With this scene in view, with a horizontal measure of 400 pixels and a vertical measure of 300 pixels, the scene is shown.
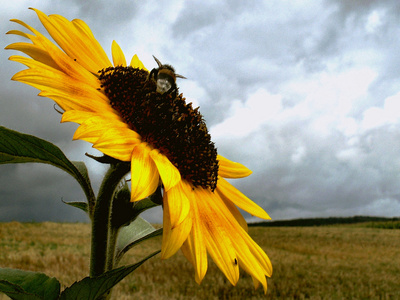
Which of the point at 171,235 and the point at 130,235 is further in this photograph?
the point at 130,235

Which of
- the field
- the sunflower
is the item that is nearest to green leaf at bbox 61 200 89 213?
the sunflower

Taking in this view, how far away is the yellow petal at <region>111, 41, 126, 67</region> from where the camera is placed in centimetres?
167

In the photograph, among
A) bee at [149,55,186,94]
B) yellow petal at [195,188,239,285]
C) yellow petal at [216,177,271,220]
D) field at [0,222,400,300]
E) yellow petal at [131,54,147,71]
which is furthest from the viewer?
field at [0,222,400,300]


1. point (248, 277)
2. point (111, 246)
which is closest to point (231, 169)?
point (111, 246)

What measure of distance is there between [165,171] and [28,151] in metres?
0.37

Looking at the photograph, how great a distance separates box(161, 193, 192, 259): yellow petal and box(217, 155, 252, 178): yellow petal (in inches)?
25.4

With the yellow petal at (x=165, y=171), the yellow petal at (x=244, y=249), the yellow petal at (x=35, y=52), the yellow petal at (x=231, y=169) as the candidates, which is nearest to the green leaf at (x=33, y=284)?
the yellow petal at (x=165, y=171)

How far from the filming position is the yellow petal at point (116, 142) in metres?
0.94

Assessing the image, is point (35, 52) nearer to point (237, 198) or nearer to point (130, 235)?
point (130, 235)

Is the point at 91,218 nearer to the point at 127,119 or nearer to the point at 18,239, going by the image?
the point at 127,119

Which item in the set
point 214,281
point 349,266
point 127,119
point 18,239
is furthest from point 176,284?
point 18,239

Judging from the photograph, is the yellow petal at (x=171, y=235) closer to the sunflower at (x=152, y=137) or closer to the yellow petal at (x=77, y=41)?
the sunflower at (x=152, y=137)

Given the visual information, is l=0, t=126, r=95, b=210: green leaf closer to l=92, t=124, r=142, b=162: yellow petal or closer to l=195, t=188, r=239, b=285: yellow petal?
l=92, t=124, r=142, b=162: yellow petal

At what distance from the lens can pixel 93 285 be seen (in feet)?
3.13
